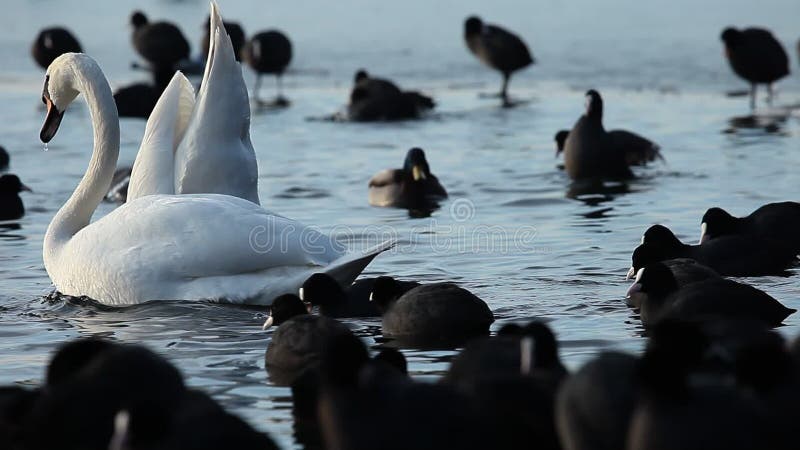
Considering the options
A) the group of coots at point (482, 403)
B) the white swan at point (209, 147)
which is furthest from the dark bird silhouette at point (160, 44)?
the group of coots at point (482, 403)


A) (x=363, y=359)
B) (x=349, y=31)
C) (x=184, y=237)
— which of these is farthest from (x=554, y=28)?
(x=363, y=359)

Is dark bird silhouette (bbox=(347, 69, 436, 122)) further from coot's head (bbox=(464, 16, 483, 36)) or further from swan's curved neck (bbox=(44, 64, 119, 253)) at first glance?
swan's curved neck (bbox=(44, 64, 119, 253))

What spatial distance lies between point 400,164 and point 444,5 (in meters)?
15.5

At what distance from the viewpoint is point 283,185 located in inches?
585

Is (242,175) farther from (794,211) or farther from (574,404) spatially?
(574,404)

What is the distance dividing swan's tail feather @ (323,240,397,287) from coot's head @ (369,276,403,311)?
198mm

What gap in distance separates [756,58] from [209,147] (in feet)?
35.9

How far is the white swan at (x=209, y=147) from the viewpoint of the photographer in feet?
35.4

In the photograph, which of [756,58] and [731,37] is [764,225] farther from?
[731,37]

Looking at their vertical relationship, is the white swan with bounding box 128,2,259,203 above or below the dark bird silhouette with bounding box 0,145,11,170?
above

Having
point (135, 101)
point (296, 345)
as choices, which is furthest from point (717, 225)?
point (135, 101)

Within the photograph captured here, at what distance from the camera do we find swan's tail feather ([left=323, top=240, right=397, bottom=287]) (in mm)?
9062

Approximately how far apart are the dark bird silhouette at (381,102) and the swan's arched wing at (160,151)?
809cm

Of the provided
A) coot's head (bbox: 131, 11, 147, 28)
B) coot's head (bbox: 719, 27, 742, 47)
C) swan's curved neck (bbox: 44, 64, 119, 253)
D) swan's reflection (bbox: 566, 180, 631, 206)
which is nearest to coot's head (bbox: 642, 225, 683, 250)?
Answer: swan's reflection (bbox: 566, 180, 631, 206)
